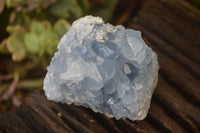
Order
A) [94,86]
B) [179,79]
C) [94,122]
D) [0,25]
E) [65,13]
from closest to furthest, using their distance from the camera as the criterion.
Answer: [94,86], [94,122], [179,79], [65,13], [0,25]

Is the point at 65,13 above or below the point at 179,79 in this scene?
below

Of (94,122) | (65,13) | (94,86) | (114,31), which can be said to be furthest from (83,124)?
(65,13)

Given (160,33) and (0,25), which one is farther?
(0,25)

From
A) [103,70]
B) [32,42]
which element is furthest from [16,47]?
[103,70]

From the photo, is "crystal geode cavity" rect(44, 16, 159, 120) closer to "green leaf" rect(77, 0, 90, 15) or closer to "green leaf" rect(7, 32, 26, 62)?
"green leaf" rect(7, 32, 26, 62)

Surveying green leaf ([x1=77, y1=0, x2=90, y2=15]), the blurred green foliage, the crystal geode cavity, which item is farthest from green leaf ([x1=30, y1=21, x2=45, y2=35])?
the crystal geode cavity

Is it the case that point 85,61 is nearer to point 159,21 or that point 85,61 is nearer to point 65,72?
point 65,72

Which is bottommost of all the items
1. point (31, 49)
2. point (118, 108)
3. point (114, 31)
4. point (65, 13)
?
point (31, 49)

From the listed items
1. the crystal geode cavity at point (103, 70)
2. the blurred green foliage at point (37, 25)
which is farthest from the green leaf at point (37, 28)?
the crystal geode cavity at point (103, 70)
